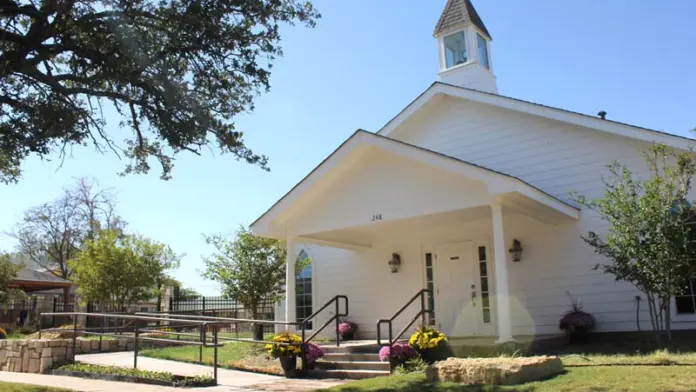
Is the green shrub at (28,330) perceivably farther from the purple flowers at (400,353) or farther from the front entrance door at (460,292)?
the purple flowers at (400,353)

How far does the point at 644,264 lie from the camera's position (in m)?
9.66

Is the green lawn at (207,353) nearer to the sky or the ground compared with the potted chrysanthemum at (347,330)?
nearer to the ground

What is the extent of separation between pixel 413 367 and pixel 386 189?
12.3 ft

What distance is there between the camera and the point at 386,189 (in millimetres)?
12055

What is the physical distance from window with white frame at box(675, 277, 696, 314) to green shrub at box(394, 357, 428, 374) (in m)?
5.39

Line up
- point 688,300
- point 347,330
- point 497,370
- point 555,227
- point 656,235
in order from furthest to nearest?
Answer: point 347,330 → point 555,227 → point 688,300 → point 656,235 → point 497,370

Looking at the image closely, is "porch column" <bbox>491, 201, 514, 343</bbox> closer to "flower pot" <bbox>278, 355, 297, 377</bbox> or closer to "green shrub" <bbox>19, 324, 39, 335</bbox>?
"flower pot" <bbox>278, 355, 297, 377</bbox>

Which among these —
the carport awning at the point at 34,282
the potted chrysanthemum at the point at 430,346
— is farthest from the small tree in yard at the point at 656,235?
the carport awning at the point at 34,282

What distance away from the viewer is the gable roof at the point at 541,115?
451 inches

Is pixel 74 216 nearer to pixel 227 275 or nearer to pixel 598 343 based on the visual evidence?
pixel 227 275

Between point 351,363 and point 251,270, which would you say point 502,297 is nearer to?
point 351,363

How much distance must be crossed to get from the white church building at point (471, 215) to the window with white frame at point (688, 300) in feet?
0.09

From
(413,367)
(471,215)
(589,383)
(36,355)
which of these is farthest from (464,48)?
→ (36,355)

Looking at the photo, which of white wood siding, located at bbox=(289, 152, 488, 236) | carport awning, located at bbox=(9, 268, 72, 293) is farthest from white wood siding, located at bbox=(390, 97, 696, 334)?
carport awning, located at bbox=(9, 268, 72, 293)
